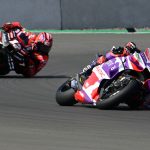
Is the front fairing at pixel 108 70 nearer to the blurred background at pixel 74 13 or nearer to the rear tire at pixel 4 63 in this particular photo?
the rear tire at pixel 4 63

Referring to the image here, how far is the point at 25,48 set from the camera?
18156 mm

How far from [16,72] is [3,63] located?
0.55 metres

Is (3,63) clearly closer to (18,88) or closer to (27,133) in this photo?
(18,88)

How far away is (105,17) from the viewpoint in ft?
100.0

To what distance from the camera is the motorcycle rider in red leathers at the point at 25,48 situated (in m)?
18.1

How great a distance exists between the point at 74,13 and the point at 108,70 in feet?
60.4

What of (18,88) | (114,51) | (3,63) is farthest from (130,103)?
(3,63)

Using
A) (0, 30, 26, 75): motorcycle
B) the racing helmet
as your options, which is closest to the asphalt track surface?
(0, 30, 26, 75): motorcycle

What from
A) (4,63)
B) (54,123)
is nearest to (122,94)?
(54,123)

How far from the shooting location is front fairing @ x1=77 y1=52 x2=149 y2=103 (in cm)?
1201

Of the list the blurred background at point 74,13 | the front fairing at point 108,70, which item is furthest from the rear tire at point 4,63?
the blurred background at point 74,13

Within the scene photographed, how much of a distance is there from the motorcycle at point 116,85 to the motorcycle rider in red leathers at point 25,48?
5.60m

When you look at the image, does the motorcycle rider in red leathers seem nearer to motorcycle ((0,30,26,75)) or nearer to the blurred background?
motorcycle ((0,30,26,75))

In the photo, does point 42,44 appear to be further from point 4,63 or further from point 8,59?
point 4,63
